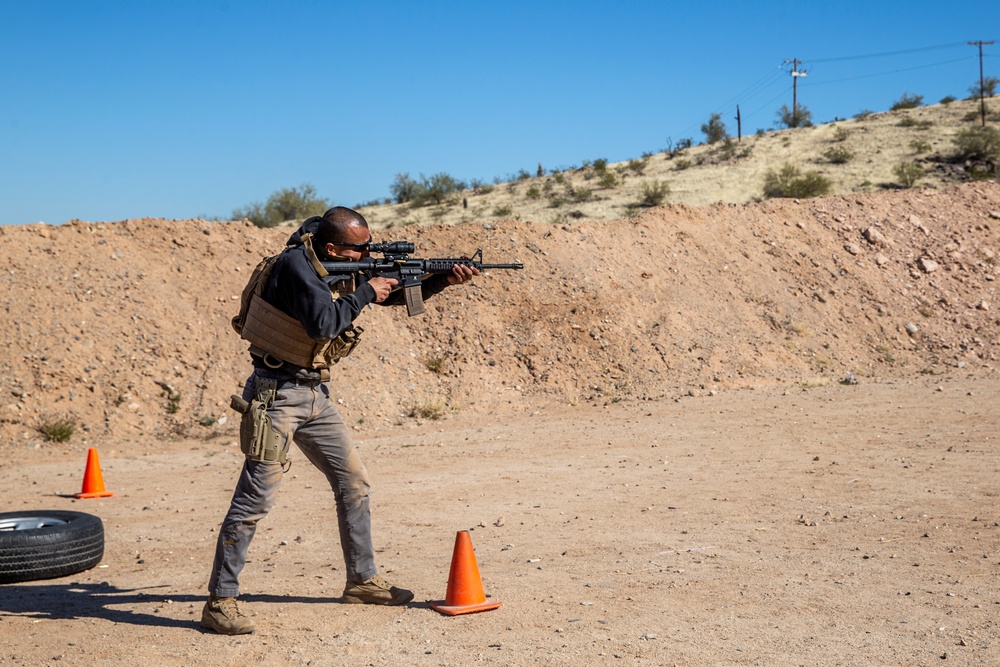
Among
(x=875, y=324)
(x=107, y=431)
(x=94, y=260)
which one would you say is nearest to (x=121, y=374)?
(x=107, y=431)

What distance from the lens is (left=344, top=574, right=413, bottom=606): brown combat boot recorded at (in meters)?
5.43

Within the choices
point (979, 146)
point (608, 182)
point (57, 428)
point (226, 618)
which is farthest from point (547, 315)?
point (979, 146)

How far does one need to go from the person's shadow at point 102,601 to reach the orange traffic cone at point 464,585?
0.88ft

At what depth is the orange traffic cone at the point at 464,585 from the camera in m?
5.30

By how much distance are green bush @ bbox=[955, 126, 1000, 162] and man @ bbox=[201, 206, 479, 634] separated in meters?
30.0

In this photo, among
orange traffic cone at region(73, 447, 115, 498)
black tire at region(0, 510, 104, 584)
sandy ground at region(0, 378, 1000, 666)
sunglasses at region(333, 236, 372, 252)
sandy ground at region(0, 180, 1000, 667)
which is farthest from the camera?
orange traffic cone at region(73, 447, 115, 498)

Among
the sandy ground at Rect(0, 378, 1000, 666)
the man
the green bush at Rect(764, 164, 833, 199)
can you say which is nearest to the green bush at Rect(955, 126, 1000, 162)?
the green bush at Rect(764, 164, 833, 199)

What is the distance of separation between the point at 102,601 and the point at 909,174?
1104 inches

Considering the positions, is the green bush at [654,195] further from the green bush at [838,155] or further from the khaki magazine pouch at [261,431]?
the khaki magazine pouch at [261,431]

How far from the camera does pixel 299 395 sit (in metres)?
5.11

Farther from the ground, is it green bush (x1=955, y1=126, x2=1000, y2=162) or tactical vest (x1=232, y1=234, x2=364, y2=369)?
green bush (x1=955, y1=126, x2=1000, y2=162)

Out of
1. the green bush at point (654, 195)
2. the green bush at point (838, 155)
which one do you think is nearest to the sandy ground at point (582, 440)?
the green bush at point (654, 195)

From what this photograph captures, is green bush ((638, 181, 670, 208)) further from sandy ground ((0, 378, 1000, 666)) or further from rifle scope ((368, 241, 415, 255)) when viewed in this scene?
rifle scope ((368, 241, 415, 255))

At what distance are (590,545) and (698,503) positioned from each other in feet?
5.33
